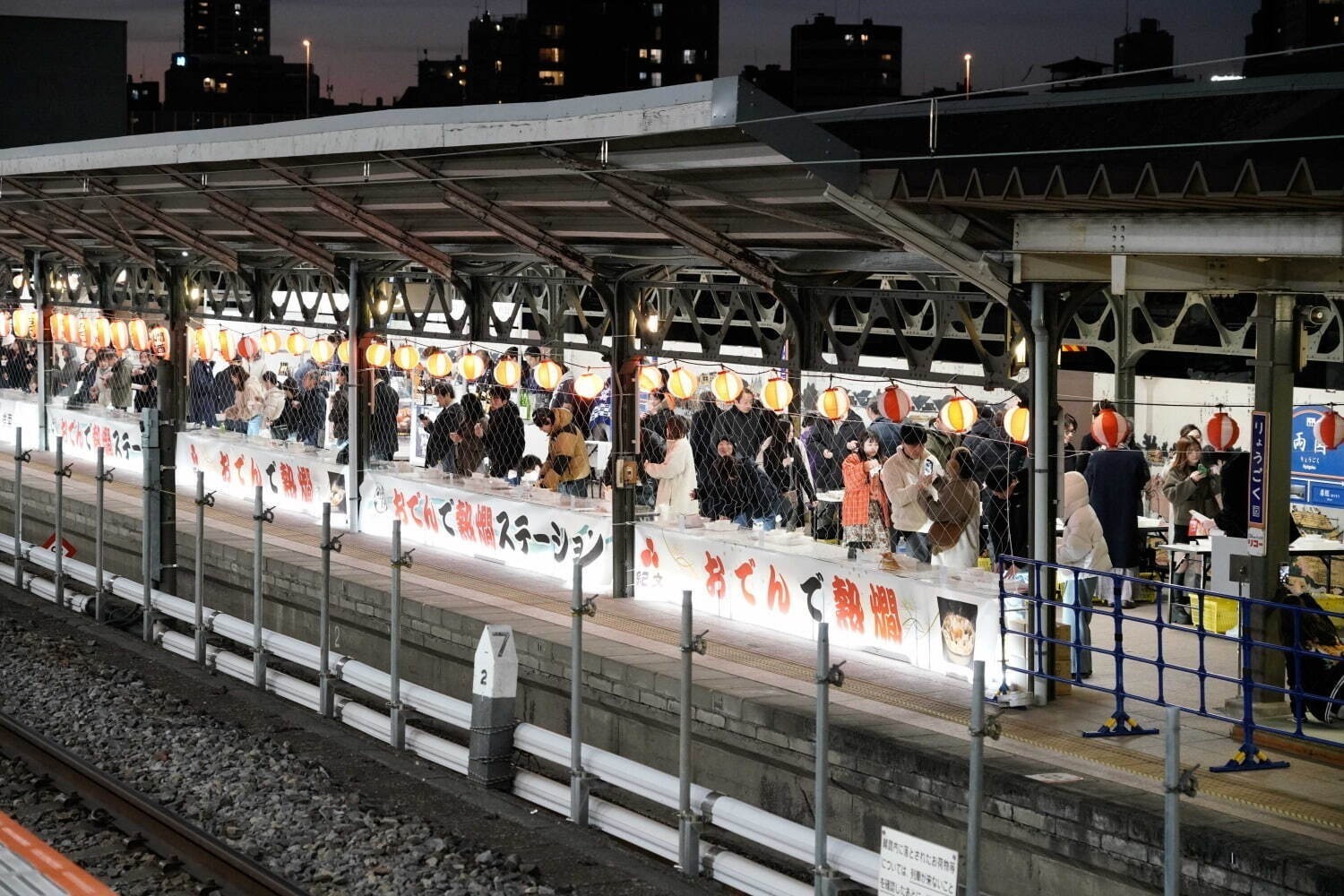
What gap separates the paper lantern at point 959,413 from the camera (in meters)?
12.2

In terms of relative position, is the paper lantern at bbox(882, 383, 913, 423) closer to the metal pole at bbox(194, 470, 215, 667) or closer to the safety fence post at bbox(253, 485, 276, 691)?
the safety fence post at bbox(253, 485, 276, 691)

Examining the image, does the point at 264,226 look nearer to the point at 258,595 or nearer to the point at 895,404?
the point at 258,595

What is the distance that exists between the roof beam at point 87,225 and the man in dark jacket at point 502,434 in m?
6.31

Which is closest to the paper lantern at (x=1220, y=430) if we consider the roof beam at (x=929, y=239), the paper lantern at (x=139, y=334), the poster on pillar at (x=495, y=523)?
the roof beam at (x=929, y=239)

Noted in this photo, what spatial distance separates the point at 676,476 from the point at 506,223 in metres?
2.73

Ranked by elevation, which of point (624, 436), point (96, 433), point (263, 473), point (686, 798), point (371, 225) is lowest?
point (686, 798)

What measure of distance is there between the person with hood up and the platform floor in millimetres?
1141

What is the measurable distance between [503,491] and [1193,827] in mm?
10118

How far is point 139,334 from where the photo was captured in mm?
23453

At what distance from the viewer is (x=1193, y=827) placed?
24.3 feet

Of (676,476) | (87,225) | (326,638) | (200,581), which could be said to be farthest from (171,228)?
(326,638)

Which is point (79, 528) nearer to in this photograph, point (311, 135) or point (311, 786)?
point (311, 135)

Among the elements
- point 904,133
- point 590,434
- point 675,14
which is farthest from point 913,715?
point 675,14

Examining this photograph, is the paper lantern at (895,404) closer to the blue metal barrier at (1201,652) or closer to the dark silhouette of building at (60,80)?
the blue metal barrier at (1201,652)
